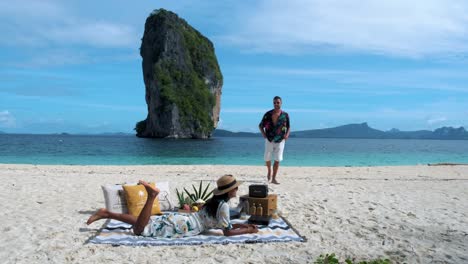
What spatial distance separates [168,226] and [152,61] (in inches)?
3293

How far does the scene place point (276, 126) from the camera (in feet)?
34.0

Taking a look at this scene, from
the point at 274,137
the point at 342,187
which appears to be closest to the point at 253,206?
the point at 274,137

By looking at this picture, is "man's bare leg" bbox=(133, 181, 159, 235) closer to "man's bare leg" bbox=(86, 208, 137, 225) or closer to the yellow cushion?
"man's bare leg" bbox=(86, 208, 137, 225)

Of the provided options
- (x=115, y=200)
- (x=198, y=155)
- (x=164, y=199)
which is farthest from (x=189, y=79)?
(x=115, y=200)

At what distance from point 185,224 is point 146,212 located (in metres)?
0.53

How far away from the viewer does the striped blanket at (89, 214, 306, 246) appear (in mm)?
5191

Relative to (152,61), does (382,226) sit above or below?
below

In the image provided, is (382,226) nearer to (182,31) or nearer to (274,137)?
(274,137)

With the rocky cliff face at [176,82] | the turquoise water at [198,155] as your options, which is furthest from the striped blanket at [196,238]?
the rocky cliff face at [176,82]

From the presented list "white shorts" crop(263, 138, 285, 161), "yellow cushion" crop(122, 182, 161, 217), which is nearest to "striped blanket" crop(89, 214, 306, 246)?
"yellow cushion" crop(122, 182, 161, 217)

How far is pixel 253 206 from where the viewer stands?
6332mm

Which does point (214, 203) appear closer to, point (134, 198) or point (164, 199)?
point (134, 198)

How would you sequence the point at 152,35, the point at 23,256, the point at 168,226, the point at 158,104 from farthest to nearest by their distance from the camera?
the point at 152,35
the point at 158,104
the point at 168,226
the point at 23,256

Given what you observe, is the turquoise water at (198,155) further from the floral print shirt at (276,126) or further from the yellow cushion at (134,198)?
the yellow cushion at (134,198)
